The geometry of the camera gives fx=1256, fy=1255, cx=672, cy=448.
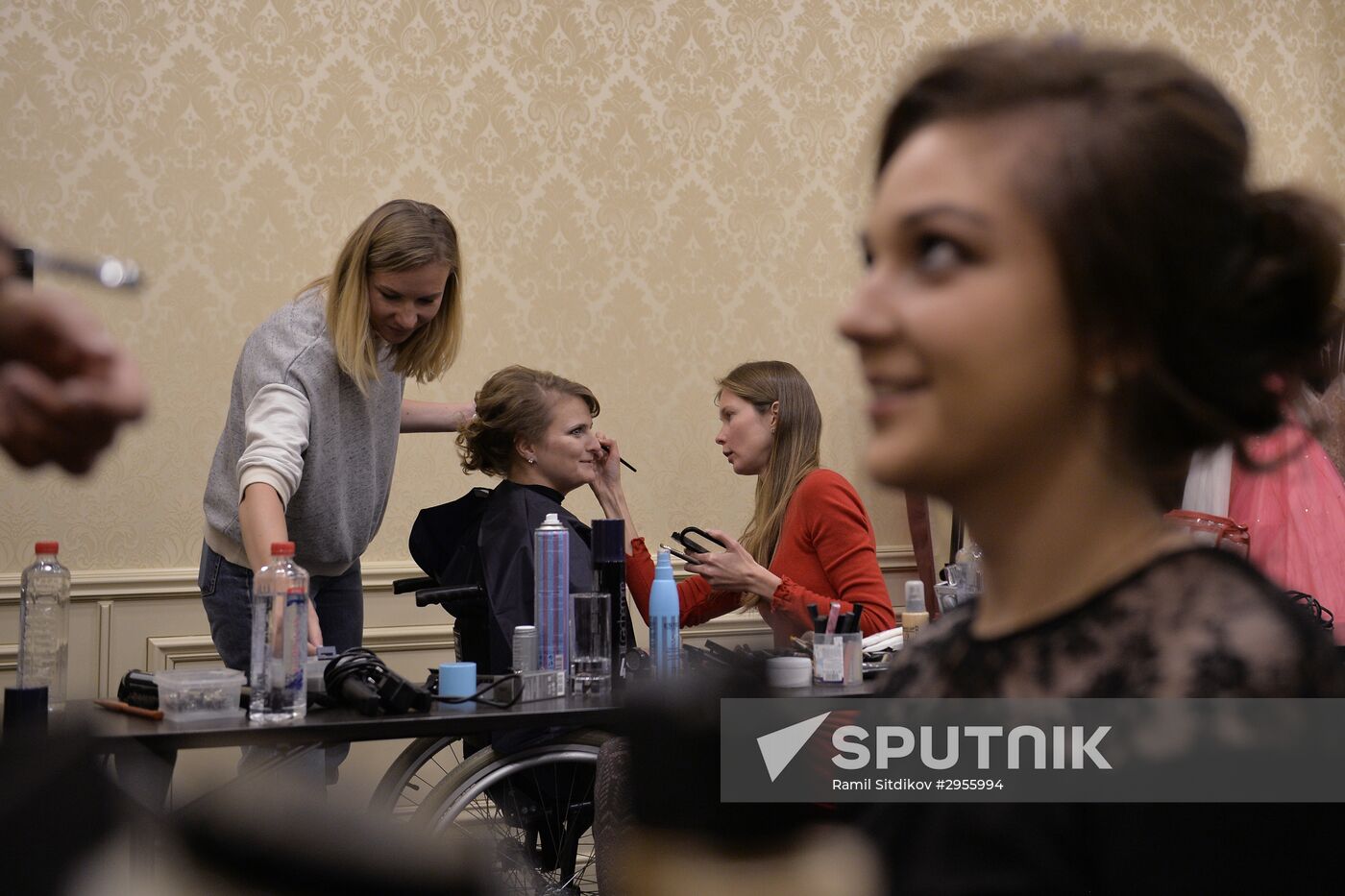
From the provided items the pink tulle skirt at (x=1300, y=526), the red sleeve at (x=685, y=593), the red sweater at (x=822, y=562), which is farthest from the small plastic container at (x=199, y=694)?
the pink tulle skirt at (x=1300, y=526)

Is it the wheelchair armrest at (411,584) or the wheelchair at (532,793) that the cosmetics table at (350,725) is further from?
the wheelchair armrest at (411,584)

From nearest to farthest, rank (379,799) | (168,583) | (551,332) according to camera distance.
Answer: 1. (379,799)
2. (168,583)
3. (551,332)

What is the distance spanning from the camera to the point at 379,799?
1.22 ft

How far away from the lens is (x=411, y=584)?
9.14ft

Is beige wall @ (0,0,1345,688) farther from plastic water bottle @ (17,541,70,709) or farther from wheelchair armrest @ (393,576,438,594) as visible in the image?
plastic water bottle @ (17,541,70,709)

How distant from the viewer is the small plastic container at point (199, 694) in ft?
6.37

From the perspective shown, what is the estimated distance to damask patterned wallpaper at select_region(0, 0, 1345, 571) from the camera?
11.5 ft

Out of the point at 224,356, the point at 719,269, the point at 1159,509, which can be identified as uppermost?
the point at 719,269

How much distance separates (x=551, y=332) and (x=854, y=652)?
6.09 ft

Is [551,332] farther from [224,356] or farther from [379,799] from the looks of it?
[379,799]

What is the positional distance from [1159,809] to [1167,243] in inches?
8.9

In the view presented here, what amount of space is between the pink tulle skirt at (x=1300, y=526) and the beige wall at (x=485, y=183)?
3.26 ft

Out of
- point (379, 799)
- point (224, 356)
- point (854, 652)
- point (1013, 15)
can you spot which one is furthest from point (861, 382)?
point (1013, 15)

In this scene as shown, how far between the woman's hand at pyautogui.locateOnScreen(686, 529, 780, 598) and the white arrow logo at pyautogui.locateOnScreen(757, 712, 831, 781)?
6.90 feet
